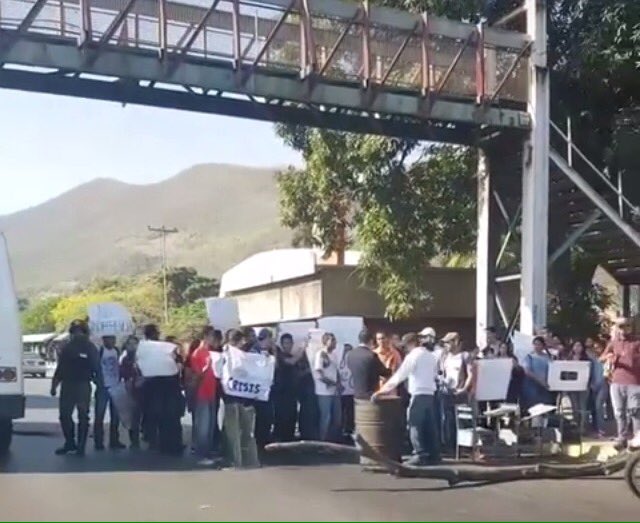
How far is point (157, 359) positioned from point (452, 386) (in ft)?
12.5

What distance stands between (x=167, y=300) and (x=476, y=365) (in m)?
86.4

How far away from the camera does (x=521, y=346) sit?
15016mm

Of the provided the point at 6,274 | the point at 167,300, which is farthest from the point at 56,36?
the point at 167,300

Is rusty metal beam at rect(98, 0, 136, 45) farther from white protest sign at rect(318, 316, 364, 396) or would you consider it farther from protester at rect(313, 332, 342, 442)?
protester at rect(313, 332, 342, 442)

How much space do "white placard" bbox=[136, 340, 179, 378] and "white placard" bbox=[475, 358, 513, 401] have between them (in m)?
3.96

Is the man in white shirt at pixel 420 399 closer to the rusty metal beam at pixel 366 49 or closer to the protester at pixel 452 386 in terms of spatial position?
the protester at pixel 452 386

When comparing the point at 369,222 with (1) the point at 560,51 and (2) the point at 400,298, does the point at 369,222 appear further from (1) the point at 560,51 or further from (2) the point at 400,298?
(1) the point at 560,51

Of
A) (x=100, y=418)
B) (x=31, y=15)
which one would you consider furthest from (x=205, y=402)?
(x=31, y=15)

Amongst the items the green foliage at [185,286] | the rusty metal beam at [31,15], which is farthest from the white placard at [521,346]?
the green foliage at [185,286]

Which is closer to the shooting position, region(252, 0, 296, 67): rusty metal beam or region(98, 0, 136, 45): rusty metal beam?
region(98, 0, 136, 45): rusty metal beam

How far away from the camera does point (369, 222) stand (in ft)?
70.9

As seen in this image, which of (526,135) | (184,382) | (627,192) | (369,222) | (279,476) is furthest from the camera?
(369,222)

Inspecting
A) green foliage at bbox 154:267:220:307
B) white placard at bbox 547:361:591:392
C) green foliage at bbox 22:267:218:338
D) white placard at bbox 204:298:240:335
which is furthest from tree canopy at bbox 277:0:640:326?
green foliage at bbox 154:267:220:307

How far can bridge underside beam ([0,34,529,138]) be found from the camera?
1489 cm
